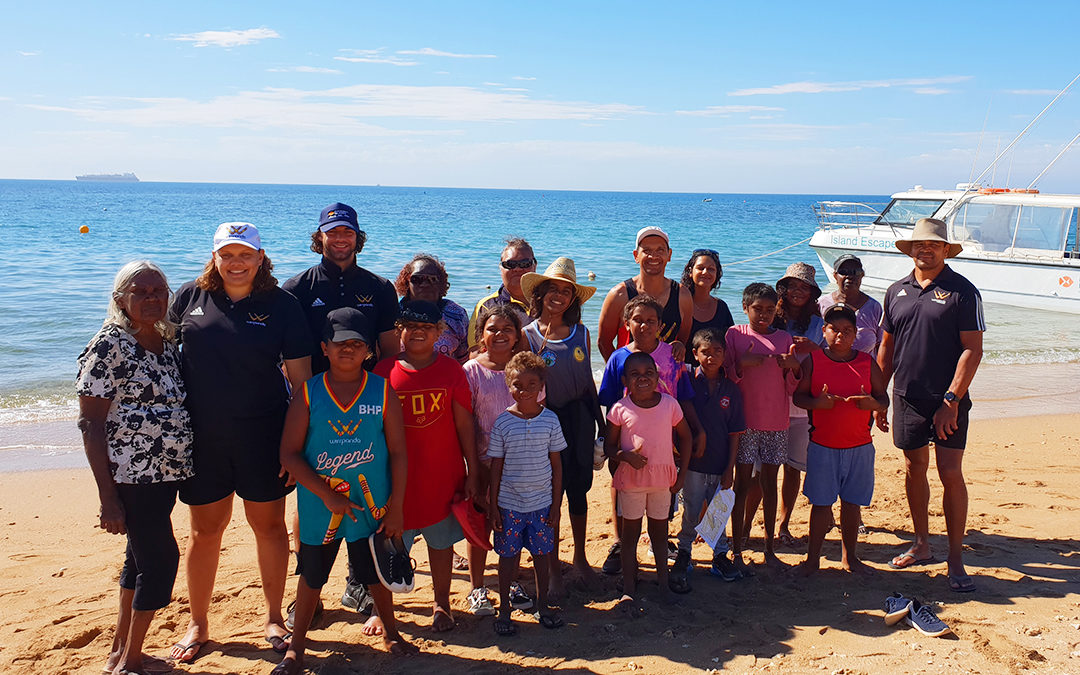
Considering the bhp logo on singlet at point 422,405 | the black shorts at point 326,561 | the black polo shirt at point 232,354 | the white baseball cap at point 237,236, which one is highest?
the white baseball cap at point 237,236

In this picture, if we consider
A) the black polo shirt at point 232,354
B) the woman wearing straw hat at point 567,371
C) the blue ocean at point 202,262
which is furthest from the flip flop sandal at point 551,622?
the blue ocean at point 202,262

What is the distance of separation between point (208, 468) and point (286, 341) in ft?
2.23

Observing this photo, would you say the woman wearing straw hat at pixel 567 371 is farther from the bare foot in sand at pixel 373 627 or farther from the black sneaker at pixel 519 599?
the bare foot in sand at pixel 373 627

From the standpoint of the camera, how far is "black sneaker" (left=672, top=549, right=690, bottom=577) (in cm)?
438

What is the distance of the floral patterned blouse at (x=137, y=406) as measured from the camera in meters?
3.27

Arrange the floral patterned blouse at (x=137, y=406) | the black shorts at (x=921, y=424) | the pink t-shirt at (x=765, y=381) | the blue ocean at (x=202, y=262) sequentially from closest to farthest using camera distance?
the floral patterned blouse at (x=137, y=406), the black shorts at (x=921, y=424), the pink t-shirt at (x=765, y=381), the blue ocean at (x=202, y=262)

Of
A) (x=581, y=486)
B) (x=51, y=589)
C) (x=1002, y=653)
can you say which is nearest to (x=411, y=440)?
(x=581, y=486)

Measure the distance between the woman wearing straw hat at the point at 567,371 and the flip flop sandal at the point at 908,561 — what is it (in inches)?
79.2

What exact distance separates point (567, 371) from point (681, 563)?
132 cm

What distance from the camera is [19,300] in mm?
16391

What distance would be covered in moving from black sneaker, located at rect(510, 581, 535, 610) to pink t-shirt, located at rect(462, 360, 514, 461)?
0.79 meters

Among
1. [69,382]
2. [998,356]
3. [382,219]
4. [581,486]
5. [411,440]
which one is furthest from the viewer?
[382,219]

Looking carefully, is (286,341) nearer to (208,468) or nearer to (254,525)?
(208,468)

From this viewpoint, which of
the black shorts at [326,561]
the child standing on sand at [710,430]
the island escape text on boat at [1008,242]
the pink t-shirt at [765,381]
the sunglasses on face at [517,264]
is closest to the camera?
the black shorts at [326,561]
